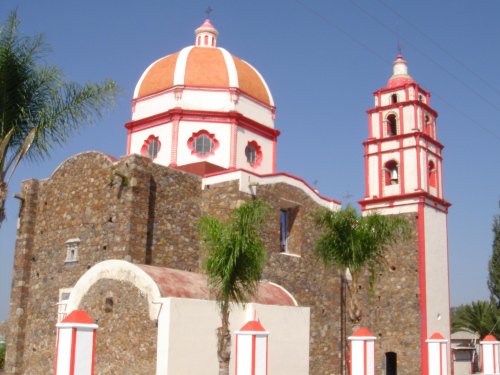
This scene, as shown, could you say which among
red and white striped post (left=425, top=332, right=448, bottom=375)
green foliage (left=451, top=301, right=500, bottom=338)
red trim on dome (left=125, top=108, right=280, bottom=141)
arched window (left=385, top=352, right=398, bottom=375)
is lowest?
arched window (left=385, top=352, right=398, bottom=375)

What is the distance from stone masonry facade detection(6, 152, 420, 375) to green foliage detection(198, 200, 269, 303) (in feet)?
10.1

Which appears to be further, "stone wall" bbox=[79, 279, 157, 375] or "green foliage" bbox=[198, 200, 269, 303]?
"stone wall" bbox=[79, 279, 157, 375]

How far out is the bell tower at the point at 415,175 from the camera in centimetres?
2564

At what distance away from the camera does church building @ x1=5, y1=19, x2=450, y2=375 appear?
15.9m

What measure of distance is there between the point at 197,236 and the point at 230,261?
594cm

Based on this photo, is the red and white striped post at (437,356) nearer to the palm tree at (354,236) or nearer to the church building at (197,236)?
the palm tree at (354,236)

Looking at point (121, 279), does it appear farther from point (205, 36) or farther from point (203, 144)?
point (205, 36)

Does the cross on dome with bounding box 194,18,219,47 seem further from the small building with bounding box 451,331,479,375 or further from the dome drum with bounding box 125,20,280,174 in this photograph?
the small building with bounding box 451,331,479,375

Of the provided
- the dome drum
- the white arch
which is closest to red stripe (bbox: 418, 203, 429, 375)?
the dome drum

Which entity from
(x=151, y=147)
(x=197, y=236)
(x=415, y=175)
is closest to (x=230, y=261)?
(x=197, y=236)

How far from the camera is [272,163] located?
2445cm

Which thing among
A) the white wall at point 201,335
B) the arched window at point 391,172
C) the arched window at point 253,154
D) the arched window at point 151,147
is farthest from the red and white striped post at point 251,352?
the arched window at point 391,172

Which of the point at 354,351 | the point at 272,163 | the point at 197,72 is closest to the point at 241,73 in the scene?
the point at 197,72

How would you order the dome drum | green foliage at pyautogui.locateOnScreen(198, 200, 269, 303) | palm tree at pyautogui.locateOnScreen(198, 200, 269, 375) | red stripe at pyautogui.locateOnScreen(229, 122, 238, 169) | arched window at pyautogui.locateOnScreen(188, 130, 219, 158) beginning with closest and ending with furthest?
palm tree at pyautogui.locateOnScreen(198, 200, 269, 375) < green foliage at pyautogui.locateOnScreen(198, 200, 269, 303) < red stripe at pyautogui.locateOnScreen(229, 122, 238, 169) < arched window at pyautogui.locateOnScreen(188, 130, 219, 158) < the dome drum
